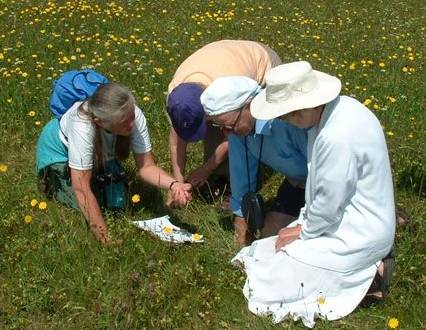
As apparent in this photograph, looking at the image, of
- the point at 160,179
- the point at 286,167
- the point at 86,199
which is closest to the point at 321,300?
the point at 286,167

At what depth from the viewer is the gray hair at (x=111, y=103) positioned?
12.3 feet

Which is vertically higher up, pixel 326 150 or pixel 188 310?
pixel 326 150

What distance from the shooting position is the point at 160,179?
4.28 metres

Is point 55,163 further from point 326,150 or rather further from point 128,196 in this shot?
point 326,150

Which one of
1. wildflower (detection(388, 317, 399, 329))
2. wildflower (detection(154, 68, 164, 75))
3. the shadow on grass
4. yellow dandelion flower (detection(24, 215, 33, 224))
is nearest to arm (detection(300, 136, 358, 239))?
wildflower (detection(388, 317, 399, 329))

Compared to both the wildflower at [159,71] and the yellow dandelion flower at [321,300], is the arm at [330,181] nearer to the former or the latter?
the yellow dandelion flower at [321,300]

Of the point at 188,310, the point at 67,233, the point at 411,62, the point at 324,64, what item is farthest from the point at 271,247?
the point at 411,62

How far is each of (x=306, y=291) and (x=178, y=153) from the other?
1717 millimetres

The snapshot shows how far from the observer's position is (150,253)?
3736 mm

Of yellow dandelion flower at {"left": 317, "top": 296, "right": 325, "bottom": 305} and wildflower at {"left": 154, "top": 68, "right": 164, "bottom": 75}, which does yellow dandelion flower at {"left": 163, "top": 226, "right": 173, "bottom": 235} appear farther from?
wildflower at {"left": 154, "top": 68, "right": 164, "bottom": 75}

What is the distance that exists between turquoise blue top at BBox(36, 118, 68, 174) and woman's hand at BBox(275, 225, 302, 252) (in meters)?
1.69

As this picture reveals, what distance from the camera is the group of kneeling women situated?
122 inches

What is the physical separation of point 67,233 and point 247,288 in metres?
1.19

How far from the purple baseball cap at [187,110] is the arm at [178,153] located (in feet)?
0.94
